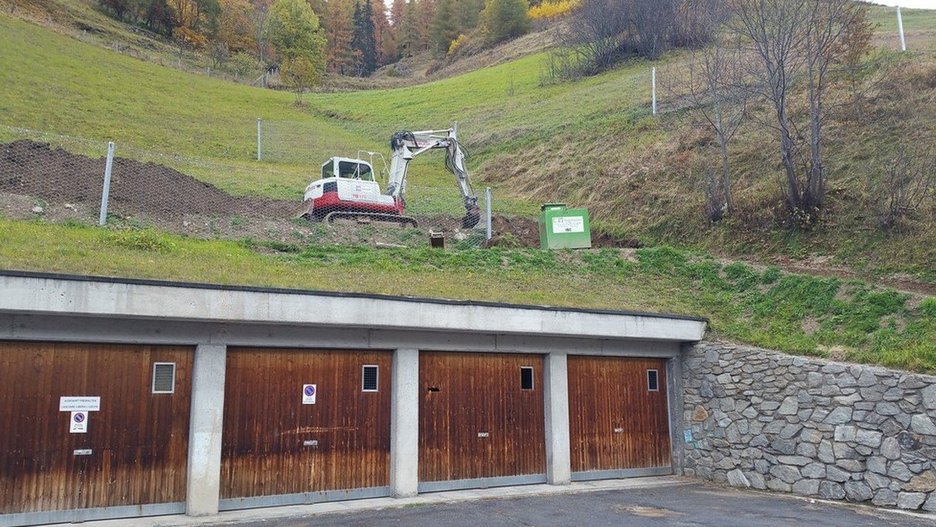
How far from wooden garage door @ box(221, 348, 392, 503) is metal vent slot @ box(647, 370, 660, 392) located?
544 centimetres

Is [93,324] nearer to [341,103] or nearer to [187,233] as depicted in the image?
[187,233]

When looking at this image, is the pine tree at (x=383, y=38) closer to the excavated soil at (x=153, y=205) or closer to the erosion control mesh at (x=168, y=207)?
the erosion control mesh at (x=168, y=207)

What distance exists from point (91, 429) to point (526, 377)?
6.93 meters

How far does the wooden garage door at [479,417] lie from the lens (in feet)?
38.0

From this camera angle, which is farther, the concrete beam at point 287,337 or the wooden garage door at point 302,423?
the wooden garage door at point 302,423

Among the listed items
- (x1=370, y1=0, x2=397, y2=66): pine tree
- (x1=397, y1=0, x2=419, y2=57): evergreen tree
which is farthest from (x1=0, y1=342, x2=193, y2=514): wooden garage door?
(x1=397, y1=0, x2=419, y2=57): evergreen tree

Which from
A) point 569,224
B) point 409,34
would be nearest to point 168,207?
point 569,224

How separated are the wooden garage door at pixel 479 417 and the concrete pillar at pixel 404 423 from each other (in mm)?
257

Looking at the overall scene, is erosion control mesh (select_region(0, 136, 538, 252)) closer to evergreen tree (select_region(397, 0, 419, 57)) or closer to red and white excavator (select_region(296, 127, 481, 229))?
red and white excavator (select_region(296, 127, 481, 229))

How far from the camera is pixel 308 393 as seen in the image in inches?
423

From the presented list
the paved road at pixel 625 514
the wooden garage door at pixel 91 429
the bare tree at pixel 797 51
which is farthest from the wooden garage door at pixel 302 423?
the bare tree at pixel 797 51

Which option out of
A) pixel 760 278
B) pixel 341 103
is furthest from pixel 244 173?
pixel 341 103

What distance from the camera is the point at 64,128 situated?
98.9ft

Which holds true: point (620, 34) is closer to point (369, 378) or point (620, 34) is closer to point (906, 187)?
point (906, 187)
